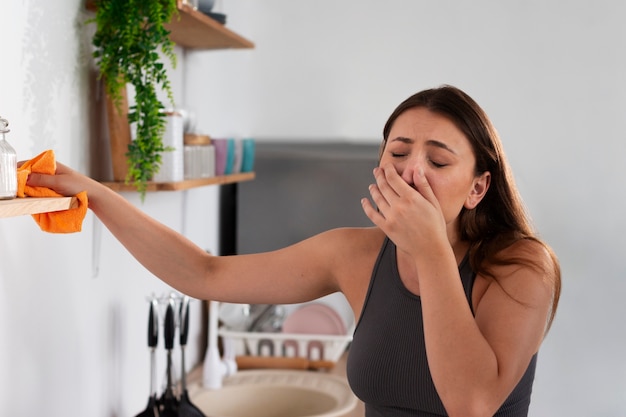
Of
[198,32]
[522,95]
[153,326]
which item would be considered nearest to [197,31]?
[198,32]

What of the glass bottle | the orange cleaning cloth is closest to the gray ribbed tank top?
the orange cleaning cloth

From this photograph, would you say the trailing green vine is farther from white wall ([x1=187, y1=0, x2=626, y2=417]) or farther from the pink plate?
white wall ([x1=187, y1=0, x2=626, y2=417])

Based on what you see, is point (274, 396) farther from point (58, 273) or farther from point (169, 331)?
point (58, 273)

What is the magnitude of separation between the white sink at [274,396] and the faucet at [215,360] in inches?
0.9

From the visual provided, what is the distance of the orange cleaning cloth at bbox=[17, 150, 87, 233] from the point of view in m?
1.19

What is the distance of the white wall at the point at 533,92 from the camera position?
2.97 meters

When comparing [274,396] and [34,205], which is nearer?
[34,205]

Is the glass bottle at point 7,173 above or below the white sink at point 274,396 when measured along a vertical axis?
above

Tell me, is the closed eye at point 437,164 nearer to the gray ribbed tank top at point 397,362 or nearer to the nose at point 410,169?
the nose at point 410,169

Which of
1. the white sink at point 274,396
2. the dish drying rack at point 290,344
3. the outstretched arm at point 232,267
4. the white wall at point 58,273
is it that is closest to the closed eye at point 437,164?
the outstretched arm at point 232,267

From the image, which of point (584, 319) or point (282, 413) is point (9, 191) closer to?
point (282, 413)

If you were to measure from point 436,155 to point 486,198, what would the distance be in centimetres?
22

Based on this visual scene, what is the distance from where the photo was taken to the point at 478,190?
1396 millimetres

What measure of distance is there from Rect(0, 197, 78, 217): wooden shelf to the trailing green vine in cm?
41
